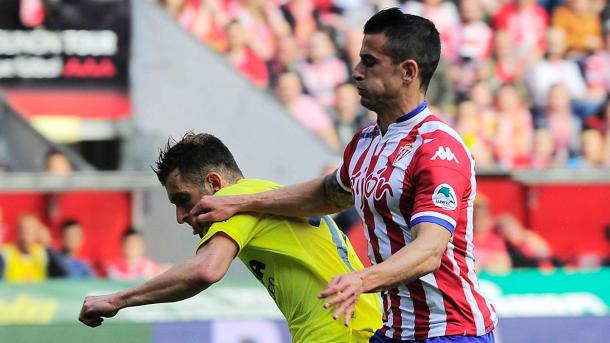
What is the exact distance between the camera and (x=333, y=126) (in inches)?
412

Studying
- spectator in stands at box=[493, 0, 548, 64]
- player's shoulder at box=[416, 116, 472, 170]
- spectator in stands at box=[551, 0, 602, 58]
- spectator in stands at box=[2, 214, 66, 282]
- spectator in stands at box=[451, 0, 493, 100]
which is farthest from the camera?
spectator in stands at box=[551, 0, 602, 58]

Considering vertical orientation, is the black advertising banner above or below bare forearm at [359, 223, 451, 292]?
below

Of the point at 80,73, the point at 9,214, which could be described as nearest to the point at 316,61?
the point at 80,73

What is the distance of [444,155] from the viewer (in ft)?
11.8

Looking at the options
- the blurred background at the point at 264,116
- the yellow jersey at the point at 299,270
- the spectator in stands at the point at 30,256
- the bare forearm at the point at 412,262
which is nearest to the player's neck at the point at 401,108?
the bare forearm at the point at 412,262

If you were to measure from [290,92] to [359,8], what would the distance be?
118cm

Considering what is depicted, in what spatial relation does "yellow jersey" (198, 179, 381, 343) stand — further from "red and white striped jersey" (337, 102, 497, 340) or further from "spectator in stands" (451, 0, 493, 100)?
"spectator in stands" (451, 0, 493, 100)

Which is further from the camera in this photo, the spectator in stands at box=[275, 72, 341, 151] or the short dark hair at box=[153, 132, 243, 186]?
the spectator in stands at box=[275, 72, 341, 151]

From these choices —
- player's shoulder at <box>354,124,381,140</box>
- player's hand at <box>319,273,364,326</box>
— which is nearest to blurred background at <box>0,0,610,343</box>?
player's shoulder at <box>354,124,381,140</box>

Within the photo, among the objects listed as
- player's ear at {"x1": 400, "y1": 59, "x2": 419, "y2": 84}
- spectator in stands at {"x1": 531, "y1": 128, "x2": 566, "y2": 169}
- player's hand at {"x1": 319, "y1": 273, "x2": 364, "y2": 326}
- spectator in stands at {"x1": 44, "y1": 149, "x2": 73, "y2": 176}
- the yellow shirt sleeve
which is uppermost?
player's ear at {"x1": 400, "y1": 59, "x2": 419, "y2": 84}

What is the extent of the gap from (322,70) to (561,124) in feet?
7.68

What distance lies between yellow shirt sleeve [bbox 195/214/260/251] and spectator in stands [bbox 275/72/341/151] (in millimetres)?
6441

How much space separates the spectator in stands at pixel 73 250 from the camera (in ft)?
30.9

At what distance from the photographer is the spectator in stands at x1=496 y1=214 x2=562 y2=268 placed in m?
10.2
